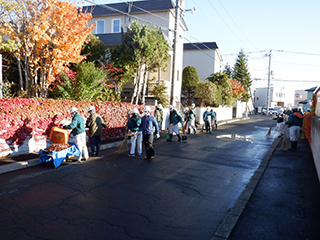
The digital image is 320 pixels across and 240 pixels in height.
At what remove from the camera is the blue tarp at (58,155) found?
25.0ft

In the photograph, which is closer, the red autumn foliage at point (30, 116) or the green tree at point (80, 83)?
the red autumn foliage at point (30, 116)

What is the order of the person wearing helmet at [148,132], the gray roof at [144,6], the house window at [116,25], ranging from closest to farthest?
1. the person wearing helmet at [148,132]
2. the gray roof at [144,6]
3. the house window at [116,25]

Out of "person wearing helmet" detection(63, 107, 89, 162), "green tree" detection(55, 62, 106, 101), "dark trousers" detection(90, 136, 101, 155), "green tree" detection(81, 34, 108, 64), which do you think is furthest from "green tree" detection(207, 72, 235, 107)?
"person wearing helmet" detection(63, 107, 89, 162)

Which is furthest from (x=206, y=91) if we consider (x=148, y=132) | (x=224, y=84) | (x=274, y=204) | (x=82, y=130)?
(x=274, y=204)

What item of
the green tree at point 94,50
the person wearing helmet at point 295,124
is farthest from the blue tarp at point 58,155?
the green tree at point 94,50

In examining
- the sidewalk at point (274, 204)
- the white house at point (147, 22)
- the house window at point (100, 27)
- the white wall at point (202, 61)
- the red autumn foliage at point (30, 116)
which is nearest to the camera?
the sidewalk at point (274, 204)

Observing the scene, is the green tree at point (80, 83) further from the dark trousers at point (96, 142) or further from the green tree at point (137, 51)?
the dark trousers at point (96, 142)

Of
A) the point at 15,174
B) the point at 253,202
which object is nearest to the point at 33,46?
the point at 15,174

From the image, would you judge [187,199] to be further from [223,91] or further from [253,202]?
[223,91]

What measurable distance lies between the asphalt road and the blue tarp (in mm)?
206

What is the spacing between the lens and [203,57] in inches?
1603

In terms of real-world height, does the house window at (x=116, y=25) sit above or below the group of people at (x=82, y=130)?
above

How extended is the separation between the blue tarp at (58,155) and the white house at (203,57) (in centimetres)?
3367

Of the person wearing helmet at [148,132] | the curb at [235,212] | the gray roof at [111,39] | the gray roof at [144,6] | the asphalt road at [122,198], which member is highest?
the gray roof at [144,6]
